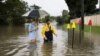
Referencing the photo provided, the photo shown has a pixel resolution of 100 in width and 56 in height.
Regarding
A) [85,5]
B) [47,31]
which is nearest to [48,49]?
[47,31]

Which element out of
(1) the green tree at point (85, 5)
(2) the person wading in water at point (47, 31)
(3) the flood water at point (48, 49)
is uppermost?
(1) the green tree at point (85, 5)

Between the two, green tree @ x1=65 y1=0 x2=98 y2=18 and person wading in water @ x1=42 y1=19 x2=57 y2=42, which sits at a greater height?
green tree @ x1=65 y1=0 x2=98 y2=18

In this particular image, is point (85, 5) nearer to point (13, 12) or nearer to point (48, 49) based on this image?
point (13, 12)

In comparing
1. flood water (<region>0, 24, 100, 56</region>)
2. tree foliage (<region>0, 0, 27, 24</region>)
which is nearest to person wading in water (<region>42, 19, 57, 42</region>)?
flood water (<region>0, 24, 100, 56</region>)

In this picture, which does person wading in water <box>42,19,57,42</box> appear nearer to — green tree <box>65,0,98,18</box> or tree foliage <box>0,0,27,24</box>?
green tree <box>65,0,98,18</box>

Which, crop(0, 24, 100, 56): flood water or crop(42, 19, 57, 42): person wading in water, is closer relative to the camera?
crop(0, 24, 100, 56): flood water

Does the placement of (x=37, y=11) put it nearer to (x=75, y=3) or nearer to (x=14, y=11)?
(x=75, y=3)

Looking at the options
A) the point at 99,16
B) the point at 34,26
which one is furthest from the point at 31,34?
the point at 99,16

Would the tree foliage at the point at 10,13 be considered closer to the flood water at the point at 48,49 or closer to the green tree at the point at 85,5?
the green tree at the point at 85,5

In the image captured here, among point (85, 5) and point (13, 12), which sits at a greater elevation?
point (85, 5)

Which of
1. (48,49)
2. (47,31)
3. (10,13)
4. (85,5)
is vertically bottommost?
(48,49)

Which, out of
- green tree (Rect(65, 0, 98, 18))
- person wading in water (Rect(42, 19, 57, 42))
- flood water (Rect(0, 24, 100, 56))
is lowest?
flood water (Rect(0, 24, 100, 56))

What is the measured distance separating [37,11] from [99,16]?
2730 centimetres

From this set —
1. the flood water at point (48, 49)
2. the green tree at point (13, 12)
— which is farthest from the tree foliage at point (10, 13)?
the flood water at point (48, 49)
